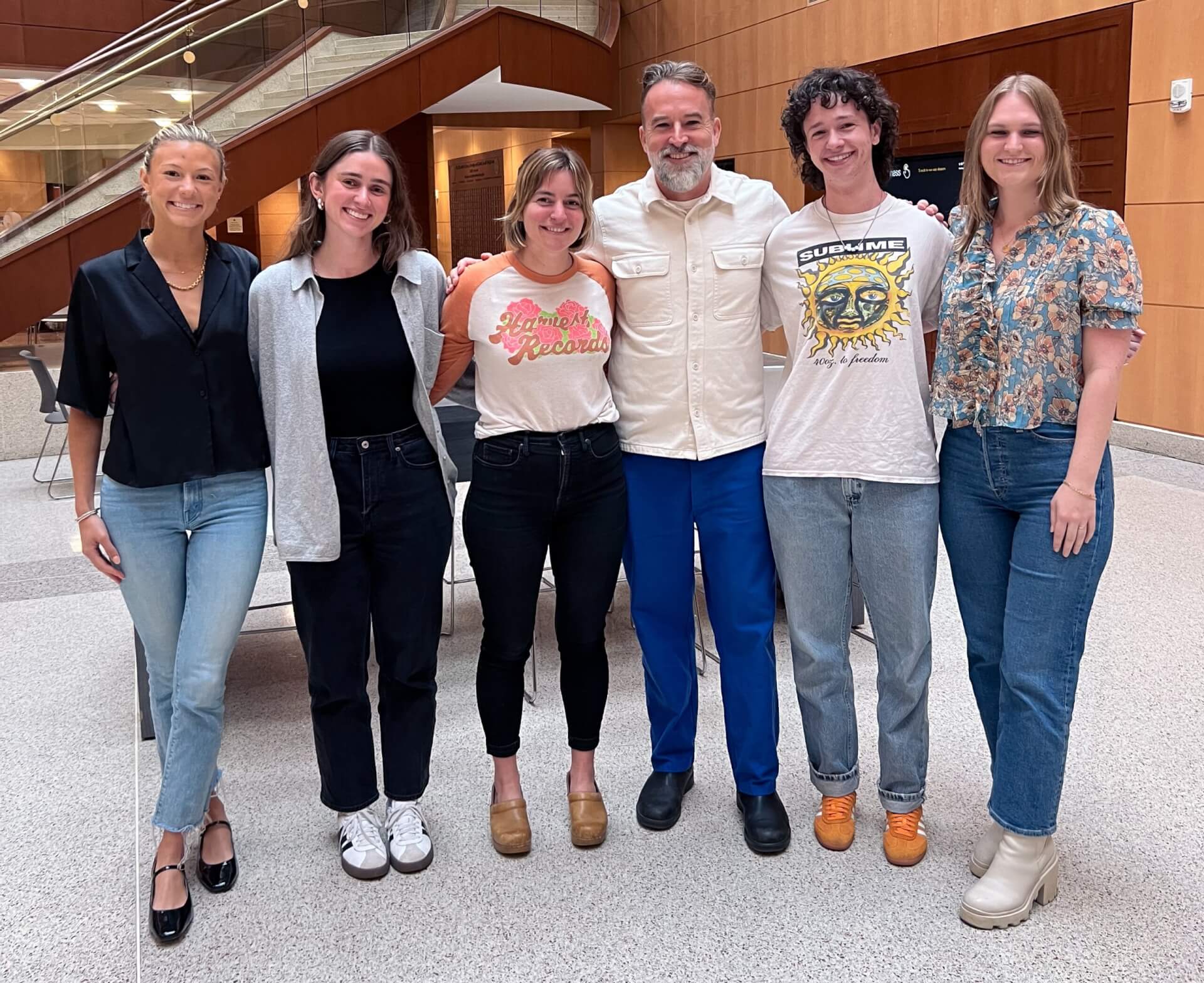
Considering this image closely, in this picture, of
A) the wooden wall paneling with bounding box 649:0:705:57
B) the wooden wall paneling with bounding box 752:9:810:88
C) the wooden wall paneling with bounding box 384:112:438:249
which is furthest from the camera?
the wooden wall paneling with bounding box 384:112:438:249

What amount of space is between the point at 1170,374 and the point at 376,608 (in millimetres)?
6355

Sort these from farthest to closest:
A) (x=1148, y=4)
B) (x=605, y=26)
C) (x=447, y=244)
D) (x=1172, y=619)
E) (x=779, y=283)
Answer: (x=447, y=244)
(x=605, y=26)
(x=1148, y=4)
(x=1172, y=619)
(x=779, y=283)

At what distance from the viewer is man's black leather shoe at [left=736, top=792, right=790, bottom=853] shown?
254cm

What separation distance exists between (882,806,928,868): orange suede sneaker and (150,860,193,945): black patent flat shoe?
158cm

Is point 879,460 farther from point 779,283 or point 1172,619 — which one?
point 1172,619

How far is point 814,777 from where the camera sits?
2596 mm

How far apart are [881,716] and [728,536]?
554 millimetres

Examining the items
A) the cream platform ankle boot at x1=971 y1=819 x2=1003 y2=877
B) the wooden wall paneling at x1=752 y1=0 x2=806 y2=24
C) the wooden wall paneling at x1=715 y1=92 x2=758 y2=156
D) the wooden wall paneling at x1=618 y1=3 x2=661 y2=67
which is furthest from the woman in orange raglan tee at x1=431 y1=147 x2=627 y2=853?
the wooden wall paneling at x1=618 y1=3 x2=661 y2=67

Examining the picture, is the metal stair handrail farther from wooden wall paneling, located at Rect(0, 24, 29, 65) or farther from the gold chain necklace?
the gold chain necklace

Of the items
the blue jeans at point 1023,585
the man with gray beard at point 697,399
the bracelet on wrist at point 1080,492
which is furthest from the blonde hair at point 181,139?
the bracelet on wrist at point 1080,492

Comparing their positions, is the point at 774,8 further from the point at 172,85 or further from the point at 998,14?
the point at 172,85

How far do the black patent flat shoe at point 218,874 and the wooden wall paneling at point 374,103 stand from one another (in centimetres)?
799

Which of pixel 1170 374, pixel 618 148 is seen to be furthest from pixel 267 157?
pixel 1170 374

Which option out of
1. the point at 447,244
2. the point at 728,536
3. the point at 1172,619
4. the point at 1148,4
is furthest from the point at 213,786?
the point at 447,244
